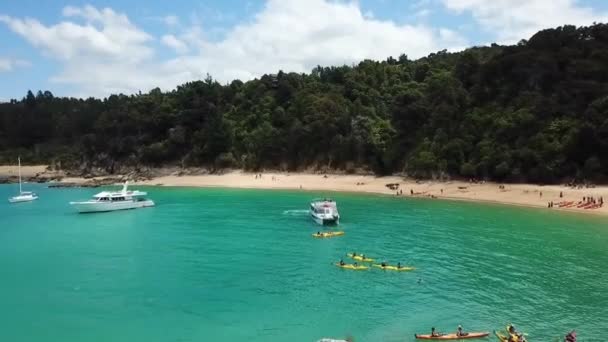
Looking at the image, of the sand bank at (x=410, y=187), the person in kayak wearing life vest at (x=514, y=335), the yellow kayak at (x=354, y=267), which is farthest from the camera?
the sand bank at (x=410, y=187)

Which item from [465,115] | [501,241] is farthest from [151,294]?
[465,115]

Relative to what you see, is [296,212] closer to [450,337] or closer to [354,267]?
[354,267]

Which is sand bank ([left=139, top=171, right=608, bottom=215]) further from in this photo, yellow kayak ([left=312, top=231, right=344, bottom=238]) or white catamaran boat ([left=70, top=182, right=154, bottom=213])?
yellow kayak ([left=312, top=231, right=344, bottom=238])

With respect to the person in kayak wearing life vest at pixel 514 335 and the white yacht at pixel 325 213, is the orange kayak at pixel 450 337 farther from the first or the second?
the white yacht at pixel 325 213

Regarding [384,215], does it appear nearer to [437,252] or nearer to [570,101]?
[437,252]

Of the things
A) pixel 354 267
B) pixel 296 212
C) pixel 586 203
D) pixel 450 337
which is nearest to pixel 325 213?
pixel 296 212

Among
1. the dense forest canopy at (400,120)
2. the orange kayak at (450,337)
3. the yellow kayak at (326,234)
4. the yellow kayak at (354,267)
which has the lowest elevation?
the orange kayak at (450,337)

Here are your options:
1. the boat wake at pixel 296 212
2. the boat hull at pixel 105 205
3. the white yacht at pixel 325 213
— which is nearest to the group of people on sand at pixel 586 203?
the white yacht at pixel 325 213

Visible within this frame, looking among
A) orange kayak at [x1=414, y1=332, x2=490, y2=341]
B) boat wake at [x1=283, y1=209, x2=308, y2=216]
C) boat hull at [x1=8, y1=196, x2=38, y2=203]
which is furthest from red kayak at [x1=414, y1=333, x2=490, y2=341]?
boat hull at [x1=8, y1=196, x2=38, y2=203]
